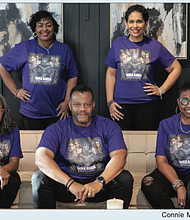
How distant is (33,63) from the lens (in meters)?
2.87

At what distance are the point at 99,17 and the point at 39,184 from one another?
2139 mm

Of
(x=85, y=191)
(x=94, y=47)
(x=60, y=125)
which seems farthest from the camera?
(x=94, y=47)

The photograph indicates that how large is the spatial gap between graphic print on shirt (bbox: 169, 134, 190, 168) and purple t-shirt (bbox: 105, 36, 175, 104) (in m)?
0.68


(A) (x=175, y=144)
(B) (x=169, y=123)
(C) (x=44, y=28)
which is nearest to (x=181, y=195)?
(A) (x=175, y=144)

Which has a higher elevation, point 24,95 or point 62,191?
point 24,95

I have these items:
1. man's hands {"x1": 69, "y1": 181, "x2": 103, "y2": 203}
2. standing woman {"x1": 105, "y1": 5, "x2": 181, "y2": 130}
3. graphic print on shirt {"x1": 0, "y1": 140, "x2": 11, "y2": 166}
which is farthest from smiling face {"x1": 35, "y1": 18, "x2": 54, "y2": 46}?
man's hands {"x1": 69, "y1": 181, "x2": 103, "y2": 203}

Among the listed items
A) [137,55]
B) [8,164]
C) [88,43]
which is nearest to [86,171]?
[8,164]

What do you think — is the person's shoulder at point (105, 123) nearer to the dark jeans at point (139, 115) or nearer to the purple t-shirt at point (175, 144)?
the purple t-shirt at point (175, 144)

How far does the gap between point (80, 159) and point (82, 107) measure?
357 millimetres

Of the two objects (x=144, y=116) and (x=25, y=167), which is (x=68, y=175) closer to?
(x=25, y=167)

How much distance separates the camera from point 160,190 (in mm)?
1983

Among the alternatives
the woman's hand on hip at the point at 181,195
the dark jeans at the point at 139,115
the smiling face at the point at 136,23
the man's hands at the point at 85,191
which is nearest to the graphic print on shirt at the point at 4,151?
the man's hands at the point at 85,191

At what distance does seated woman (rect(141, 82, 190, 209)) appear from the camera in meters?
1.97

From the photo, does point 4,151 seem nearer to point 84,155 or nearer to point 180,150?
point 84,155
